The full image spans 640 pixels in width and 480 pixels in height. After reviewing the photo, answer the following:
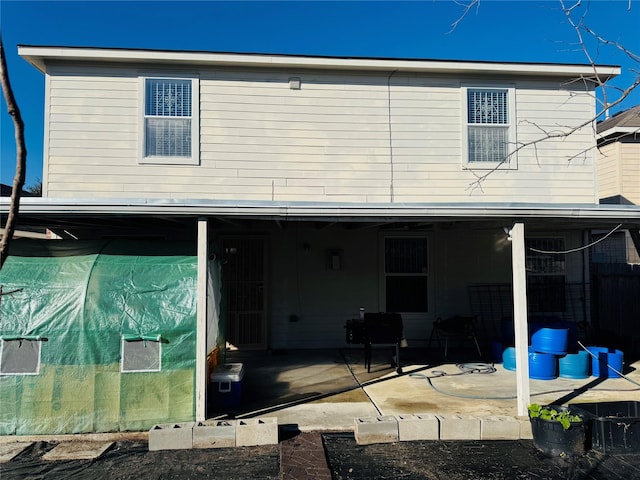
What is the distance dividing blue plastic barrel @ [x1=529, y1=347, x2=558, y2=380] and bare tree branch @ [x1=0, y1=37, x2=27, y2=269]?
22.2 feet

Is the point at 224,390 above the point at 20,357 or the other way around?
the other way around

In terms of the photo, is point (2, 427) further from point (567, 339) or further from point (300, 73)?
point (567, 339)

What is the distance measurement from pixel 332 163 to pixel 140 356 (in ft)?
14.1

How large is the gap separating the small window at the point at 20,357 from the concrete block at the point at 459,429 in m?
4.23

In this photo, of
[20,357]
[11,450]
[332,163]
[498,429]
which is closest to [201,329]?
[20,357]

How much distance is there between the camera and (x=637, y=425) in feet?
13.4

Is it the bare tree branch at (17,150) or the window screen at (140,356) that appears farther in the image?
the window screen at (140,356)

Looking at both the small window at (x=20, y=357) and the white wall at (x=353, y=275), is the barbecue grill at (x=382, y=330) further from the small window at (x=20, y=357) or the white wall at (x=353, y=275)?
the small window at (x=20, y=357)

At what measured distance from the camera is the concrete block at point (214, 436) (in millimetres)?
4211

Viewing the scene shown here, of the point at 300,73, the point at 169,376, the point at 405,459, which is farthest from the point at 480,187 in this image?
the point at 169,376

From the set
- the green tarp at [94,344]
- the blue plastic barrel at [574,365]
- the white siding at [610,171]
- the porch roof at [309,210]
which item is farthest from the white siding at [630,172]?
the green tarp at [94,344]

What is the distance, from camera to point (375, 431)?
4.35 metres

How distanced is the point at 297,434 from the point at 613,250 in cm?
1368

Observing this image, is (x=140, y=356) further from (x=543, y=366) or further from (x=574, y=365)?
(x=574, y=365)
